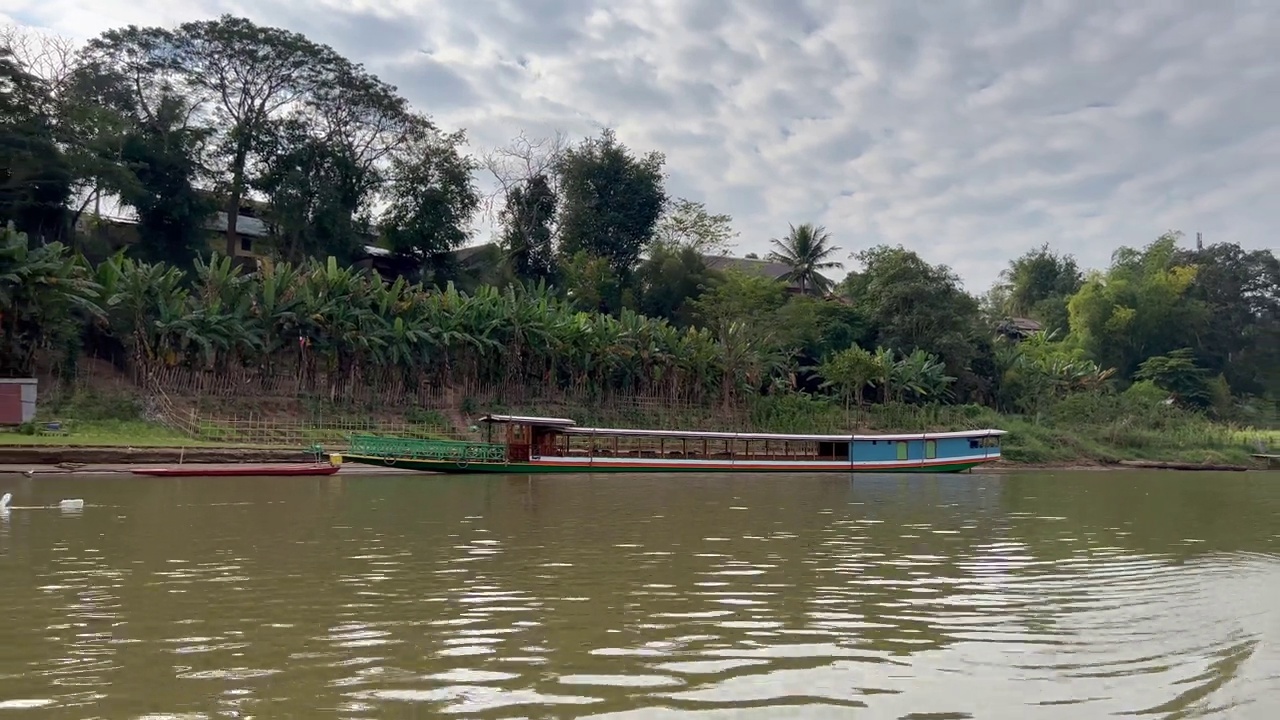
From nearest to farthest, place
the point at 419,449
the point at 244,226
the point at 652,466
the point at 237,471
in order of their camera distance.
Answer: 1. the point at 237,471
2. the point at 419,449
3. the point at 652,466
4. the point at 244,226

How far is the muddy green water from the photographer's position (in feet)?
16.9

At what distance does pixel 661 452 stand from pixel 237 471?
513 inches

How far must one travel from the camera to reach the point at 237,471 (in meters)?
20.3

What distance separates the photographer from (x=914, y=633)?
6.79 metres

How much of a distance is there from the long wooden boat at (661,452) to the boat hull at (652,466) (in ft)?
0.09

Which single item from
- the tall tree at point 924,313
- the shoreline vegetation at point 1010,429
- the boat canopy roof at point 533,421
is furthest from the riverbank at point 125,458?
the tall tree at point 924,313

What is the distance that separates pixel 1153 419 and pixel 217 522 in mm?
44088

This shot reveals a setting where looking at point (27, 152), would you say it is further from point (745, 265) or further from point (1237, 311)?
point (1237, 311)

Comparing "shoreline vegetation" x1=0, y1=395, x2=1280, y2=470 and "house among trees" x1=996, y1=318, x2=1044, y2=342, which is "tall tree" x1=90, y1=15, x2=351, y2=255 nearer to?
"shoreline vegetation" x1=0, y1=395, x2=1280, y2=470

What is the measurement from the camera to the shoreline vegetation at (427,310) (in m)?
27.9

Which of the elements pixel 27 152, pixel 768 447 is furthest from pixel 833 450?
pixel 27 152

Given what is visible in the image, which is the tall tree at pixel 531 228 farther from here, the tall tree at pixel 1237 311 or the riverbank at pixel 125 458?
the tall tree at pixel 1237 311

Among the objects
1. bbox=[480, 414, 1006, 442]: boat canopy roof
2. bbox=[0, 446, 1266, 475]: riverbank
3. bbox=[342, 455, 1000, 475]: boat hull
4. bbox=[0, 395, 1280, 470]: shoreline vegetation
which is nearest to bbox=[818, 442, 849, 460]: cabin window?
bbox=[480, 414, 1006, 442]: boat canopy roof

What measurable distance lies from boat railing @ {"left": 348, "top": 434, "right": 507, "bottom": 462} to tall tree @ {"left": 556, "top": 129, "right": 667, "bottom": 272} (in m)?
23.4
